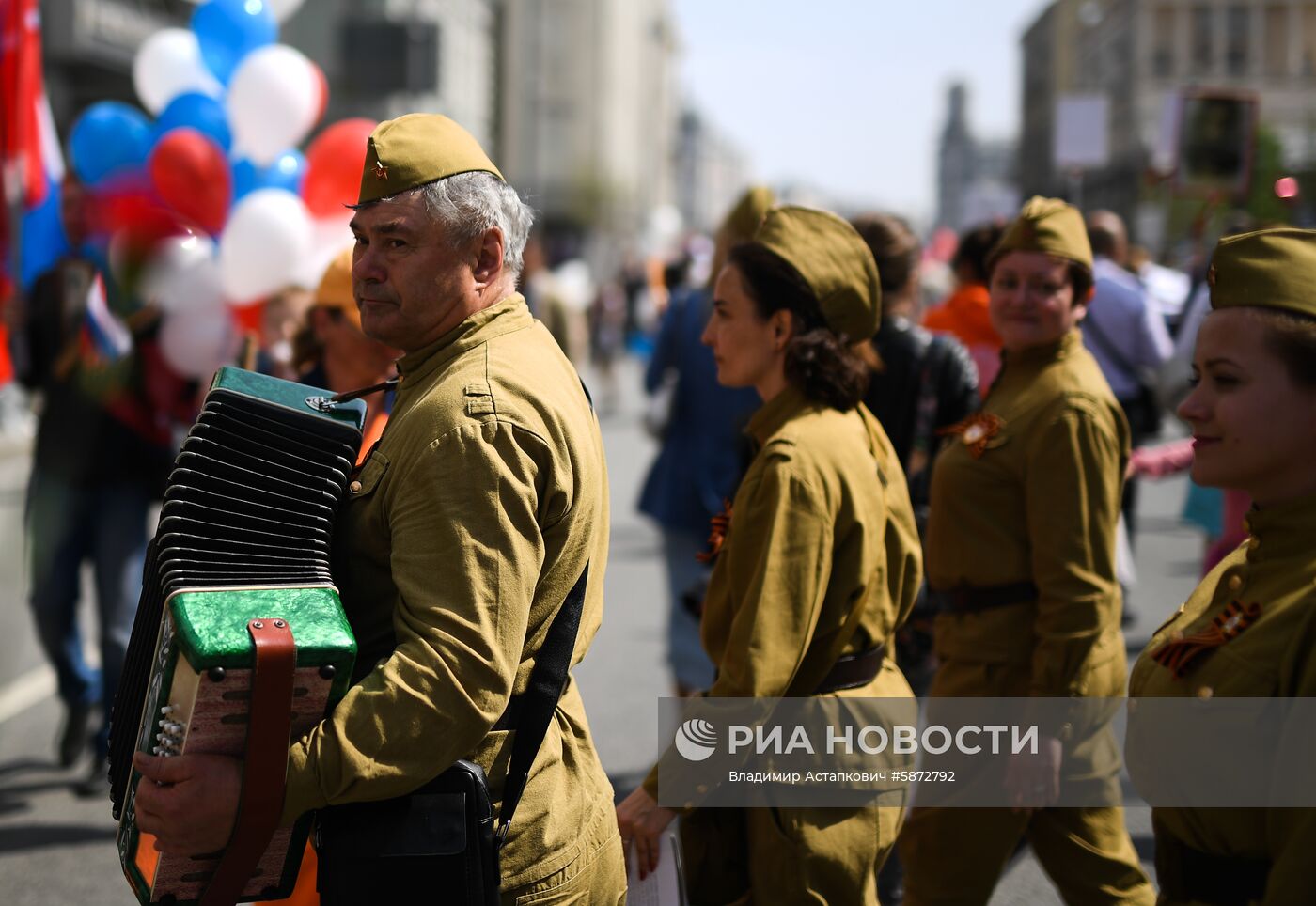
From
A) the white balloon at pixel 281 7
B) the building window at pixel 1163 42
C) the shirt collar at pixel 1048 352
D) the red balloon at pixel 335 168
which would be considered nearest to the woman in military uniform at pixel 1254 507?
the shirt collar at pixel 1048 352

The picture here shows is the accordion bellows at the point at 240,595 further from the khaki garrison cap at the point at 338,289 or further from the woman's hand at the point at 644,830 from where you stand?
the khaki garrison cap at the point at 338,289

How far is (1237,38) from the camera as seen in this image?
85.4 m

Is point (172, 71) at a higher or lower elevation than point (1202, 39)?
lower

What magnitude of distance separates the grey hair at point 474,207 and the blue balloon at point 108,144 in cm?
431

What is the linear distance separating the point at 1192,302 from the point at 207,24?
486 centimetres

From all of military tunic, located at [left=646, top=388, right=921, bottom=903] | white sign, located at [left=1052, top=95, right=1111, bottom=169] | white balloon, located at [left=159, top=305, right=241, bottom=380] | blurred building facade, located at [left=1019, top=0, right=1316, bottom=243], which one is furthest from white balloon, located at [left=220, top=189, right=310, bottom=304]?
blurred building facade, located at [left=1019, top=0, right=1316, bottom=243]

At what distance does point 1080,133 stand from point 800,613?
1391 cm

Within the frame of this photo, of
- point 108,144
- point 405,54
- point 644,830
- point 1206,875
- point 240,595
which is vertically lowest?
point 644,830

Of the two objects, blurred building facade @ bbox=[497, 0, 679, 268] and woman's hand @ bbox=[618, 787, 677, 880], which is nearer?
woman's hand @ bbox=[618, 787, 677, 880]

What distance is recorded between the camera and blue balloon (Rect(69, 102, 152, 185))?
621 centimetres

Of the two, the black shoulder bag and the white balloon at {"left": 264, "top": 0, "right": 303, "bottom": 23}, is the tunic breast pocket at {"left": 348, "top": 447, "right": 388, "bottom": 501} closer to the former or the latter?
the black shoulder bag

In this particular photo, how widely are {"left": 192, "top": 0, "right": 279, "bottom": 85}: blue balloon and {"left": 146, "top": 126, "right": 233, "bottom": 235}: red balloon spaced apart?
0.49m

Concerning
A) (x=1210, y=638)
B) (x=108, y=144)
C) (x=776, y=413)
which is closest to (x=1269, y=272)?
(x=1210, y=638)

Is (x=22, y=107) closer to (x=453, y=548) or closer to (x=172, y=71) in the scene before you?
(x=172, y=71)
